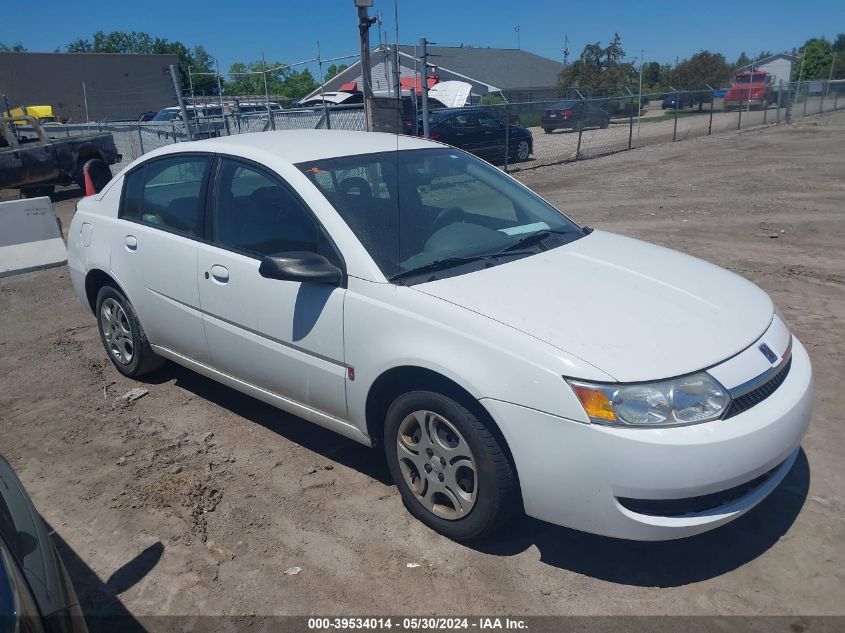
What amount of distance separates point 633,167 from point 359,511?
1562cm

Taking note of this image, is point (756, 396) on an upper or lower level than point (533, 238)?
lower

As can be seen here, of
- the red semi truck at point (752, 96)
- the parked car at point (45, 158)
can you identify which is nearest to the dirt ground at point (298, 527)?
the parked car at point (45, 158)

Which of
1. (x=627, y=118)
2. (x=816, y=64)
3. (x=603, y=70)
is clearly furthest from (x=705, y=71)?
(x=627, y=118)

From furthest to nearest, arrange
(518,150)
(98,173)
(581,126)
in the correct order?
1. (581,126)
2. (518,150)
3. (98,173)

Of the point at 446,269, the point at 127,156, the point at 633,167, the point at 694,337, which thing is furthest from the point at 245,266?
the point at 127,156

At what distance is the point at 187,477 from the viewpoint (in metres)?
3.85

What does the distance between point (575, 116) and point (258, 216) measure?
58.9 ft

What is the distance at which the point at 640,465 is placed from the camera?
8.45 feet

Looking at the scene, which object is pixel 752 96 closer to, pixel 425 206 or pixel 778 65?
pixel 425 206

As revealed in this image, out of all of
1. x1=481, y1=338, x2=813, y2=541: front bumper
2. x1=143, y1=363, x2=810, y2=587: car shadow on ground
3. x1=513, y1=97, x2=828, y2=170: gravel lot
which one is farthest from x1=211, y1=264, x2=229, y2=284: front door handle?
x1=513, y1=97, x2=828, y2=170: gravel lot

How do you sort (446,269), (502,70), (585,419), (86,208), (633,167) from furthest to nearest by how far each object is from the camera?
(502,70) < (633,167) < (86,208) < (446,269) < (585,419)

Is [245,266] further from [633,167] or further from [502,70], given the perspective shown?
[502,70]

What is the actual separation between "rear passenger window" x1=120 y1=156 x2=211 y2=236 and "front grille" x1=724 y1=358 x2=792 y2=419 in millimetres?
3024

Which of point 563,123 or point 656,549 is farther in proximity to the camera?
point 563,123
